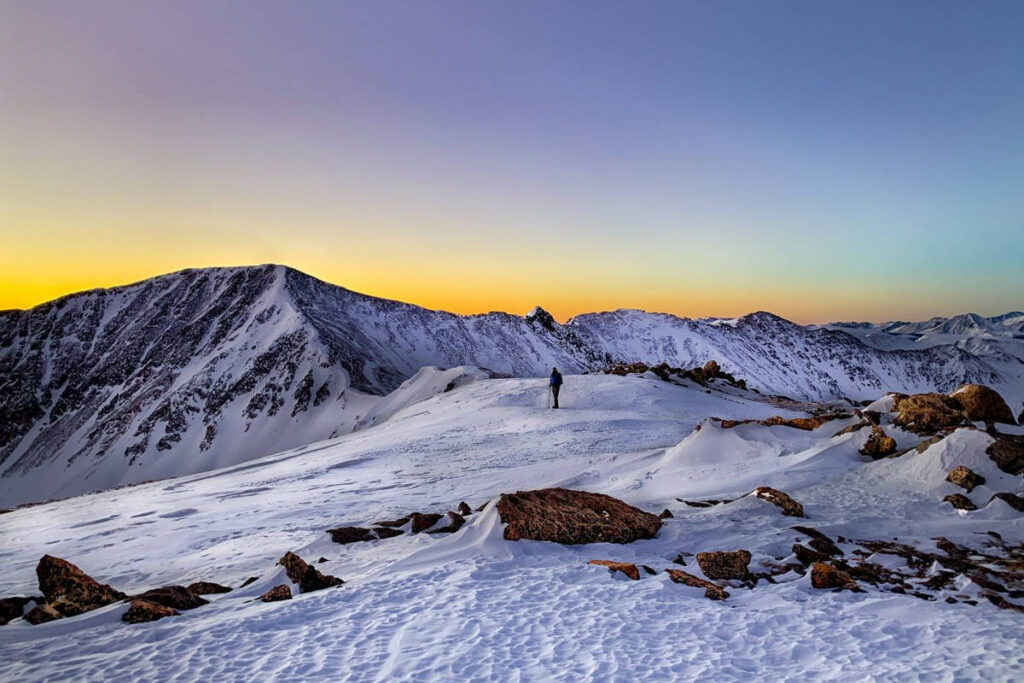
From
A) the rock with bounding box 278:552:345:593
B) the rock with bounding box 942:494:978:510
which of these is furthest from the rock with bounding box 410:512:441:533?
the rock with bounding box 942:494:978:510

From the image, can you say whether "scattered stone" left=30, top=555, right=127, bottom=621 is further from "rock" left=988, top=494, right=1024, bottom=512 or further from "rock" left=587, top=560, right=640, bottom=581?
"rock" left=988, top=494, right=1024, bottom=512

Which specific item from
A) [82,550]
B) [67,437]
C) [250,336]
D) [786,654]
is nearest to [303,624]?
[786,654]

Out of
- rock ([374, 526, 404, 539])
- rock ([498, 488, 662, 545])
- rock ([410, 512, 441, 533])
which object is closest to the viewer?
rock ([498, 488, 662, 545])

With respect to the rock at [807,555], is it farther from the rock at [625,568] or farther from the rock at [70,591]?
the rock at [70,591]

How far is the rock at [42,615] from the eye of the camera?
782cm

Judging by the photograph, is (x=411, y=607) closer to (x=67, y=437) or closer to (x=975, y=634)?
(x=975, y=634)

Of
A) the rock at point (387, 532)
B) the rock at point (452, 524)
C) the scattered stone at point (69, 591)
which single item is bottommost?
the rock at point (387, 532)

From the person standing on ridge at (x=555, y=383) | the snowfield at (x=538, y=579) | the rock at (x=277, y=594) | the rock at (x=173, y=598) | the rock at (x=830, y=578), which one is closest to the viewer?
the snowfield at (x=538, y=579)

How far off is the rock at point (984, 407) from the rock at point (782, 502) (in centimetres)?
840

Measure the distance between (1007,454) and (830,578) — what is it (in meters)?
7.28

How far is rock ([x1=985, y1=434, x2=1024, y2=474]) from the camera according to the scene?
12.0 metres

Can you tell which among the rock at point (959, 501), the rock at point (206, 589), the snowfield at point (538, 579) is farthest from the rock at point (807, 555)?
the rock at point (206, 589)

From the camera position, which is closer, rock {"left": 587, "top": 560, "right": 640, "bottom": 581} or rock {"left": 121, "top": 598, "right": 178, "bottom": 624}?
rock {"left": 121, "top": 598, "right": 178, "bottom": 624}

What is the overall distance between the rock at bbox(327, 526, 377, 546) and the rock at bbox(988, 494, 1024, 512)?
12252 millimetres
